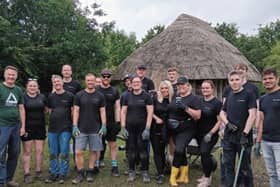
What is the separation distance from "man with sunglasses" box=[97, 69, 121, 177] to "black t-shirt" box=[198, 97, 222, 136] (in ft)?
5.02

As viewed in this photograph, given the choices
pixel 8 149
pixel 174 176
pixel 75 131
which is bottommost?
pixel 174 176

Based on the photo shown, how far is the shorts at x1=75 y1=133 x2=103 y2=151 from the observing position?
566 centimetres

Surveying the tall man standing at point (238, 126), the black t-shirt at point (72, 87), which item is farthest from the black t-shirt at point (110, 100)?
the tall man standing at point (238, 126)

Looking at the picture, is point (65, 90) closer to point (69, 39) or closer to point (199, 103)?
point (199, 103)

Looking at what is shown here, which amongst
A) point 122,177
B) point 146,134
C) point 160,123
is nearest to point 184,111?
point 160,123

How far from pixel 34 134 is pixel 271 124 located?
11.5ft

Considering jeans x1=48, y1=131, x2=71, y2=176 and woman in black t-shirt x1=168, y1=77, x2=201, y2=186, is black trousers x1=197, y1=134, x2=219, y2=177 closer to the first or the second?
woman in black t-shirt x1=168, y1=77, x2=201, y2=186

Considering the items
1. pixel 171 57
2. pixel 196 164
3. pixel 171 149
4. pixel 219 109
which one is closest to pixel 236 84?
pixel 219 109

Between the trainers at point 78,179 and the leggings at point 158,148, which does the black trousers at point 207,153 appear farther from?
the trainers at point 78,179

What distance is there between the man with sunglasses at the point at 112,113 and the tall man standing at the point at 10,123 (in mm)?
1402

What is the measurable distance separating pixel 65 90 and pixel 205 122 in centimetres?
233

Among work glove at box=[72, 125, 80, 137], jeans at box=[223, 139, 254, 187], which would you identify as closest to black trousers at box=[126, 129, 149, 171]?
work glove at box=[72, 125, 80, 137]

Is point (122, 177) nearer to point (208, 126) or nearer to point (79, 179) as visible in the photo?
point (79, 179)

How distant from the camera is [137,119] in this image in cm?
570
